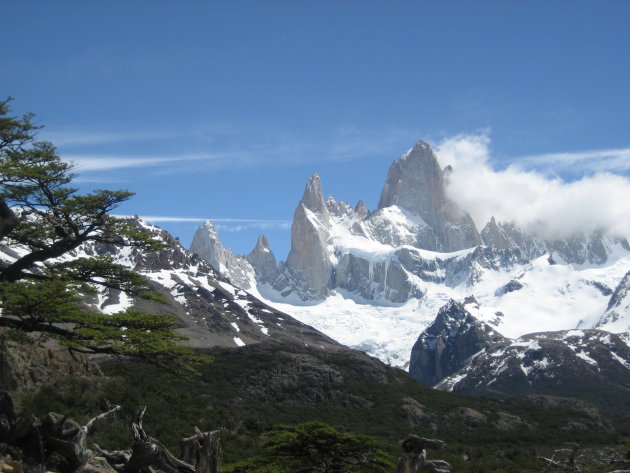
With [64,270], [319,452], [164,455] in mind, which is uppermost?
[64,270]

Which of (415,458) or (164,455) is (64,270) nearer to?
(164,455)

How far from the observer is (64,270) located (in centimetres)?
2053

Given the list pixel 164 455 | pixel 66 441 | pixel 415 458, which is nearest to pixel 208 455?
pixel 164 455

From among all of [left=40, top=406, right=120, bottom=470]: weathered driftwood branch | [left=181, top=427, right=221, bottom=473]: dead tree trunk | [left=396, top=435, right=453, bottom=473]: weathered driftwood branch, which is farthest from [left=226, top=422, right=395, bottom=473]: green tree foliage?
[left=40, top=406, right=120, bottom=470]: weathered driftwood branch

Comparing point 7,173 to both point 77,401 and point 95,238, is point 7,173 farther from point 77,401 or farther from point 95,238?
point 77,401

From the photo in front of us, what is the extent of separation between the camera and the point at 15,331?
18.6 meters

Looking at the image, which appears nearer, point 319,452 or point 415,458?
point 415,458

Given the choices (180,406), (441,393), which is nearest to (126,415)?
(180,406)

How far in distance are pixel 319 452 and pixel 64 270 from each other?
9.43 metres

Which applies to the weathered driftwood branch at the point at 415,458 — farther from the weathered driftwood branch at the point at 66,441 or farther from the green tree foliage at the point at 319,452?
the weathered driftwood branch at the point at 66,441

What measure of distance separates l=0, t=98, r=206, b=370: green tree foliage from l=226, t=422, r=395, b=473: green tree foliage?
345 cm

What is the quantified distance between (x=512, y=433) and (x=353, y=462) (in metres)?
105

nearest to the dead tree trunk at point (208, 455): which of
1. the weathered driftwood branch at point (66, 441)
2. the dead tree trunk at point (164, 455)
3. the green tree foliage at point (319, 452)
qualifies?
the dead tree trunk at point (164, 455)

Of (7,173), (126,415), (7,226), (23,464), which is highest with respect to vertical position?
(7,173)
